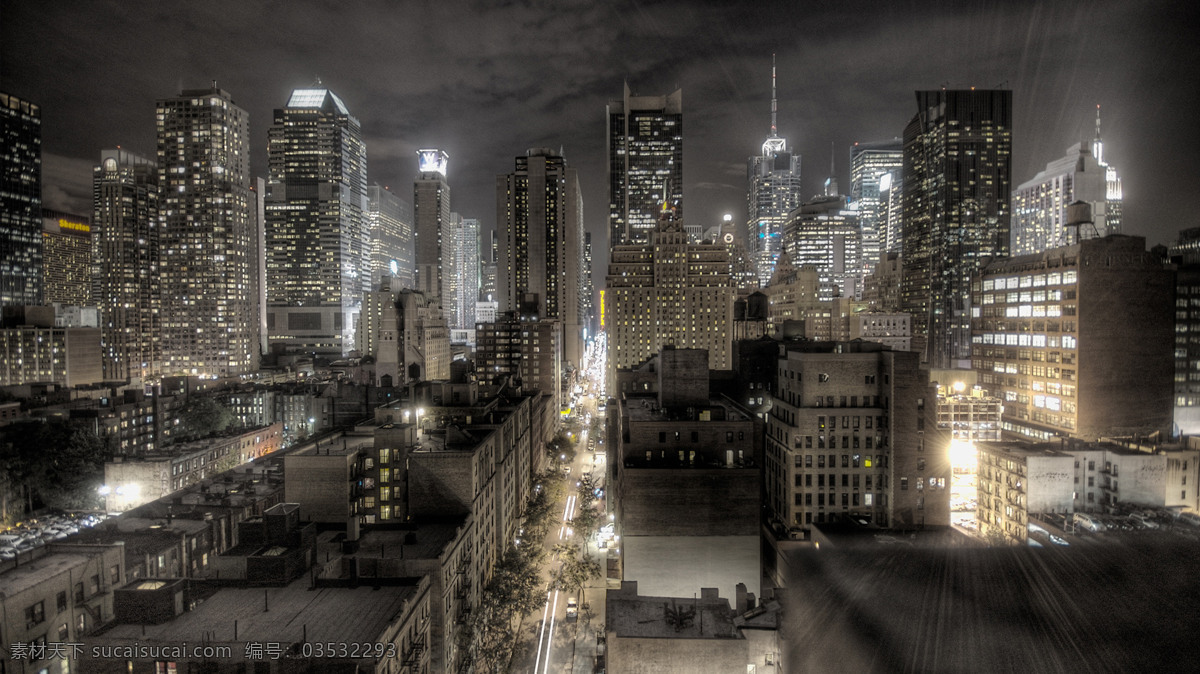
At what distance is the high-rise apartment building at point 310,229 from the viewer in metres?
154

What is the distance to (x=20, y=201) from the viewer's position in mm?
92688

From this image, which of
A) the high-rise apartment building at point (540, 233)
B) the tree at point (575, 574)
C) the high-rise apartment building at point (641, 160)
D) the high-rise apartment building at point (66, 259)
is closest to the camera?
the tree at point (575, 574)

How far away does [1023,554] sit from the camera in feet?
20.5

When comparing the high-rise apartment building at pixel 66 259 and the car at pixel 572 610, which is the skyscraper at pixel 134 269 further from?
the car at pixel 572 610

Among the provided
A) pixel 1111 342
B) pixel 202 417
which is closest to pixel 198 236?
pixel 202 417

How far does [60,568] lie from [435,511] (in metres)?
16.3

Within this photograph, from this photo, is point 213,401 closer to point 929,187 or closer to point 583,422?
point 583,422

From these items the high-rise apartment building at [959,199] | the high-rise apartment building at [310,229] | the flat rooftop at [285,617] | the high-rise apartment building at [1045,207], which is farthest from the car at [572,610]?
the high-rise apartment building at [310,229]

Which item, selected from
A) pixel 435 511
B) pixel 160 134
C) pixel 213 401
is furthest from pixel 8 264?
pixel 435 511

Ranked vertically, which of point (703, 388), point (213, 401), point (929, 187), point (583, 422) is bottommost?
point (583, 422)

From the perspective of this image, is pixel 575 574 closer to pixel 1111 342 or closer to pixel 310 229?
pixel 1111 342

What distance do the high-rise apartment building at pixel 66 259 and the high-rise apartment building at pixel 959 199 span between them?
690ft

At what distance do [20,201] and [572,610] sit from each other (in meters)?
119

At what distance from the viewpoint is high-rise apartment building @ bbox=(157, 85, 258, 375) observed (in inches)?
4338
